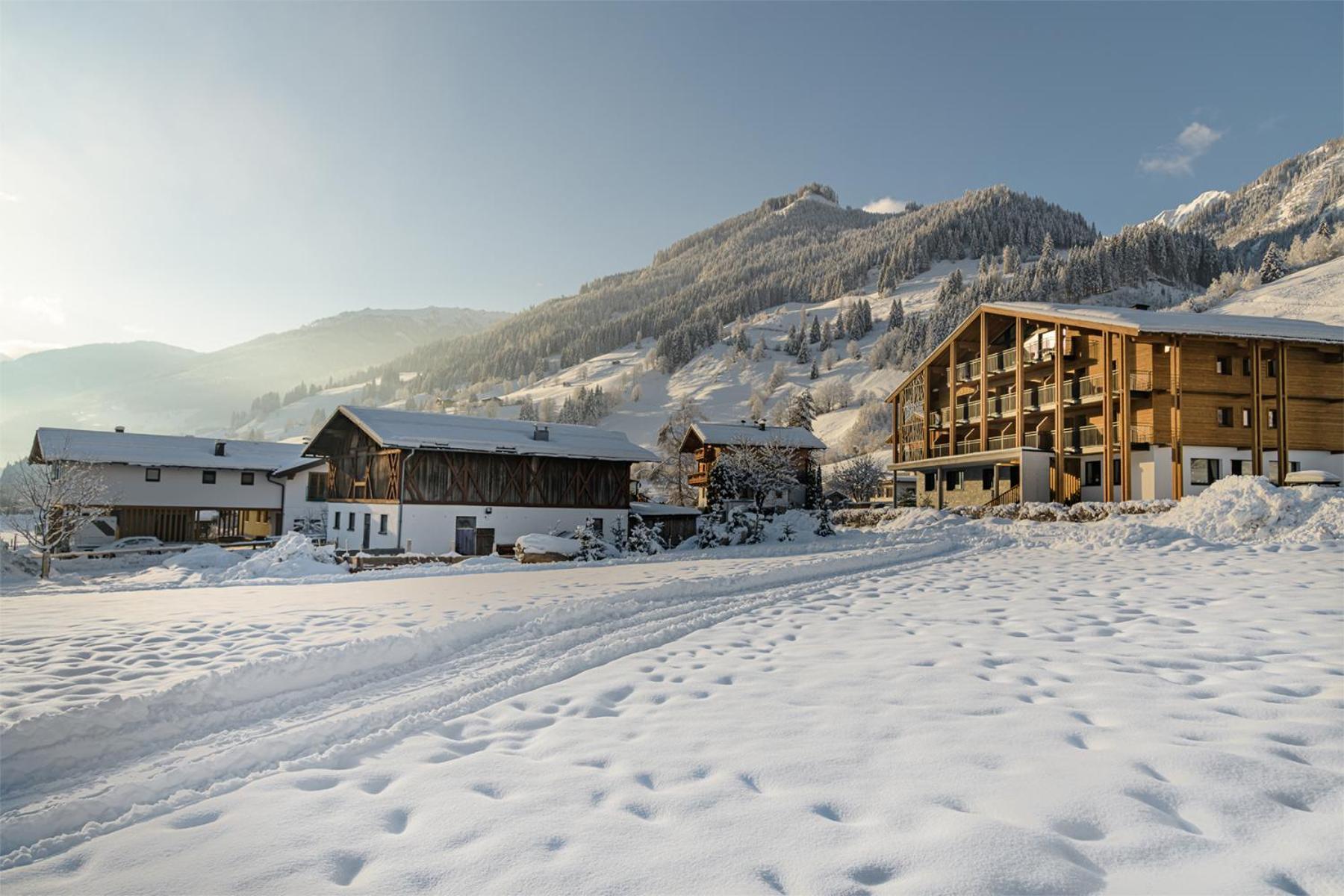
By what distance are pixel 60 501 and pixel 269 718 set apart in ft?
117

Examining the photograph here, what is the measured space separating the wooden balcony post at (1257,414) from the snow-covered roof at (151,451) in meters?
53.6

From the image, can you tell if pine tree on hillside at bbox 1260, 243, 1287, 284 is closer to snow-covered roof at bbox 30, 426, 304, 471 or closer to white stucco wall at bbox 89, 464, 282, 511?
snow-covered roof at bbox 30, 426, 304, 471

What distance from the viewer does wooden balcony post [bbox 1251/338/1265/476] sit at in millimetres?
32906

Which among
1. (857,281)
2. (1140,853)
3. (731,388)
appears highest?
(857,281)

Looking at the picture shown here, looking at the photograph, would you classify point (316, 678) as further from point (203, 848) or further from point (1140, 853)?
point (1140, 853)

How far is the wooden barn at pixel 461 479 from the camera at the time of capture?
3231 cm

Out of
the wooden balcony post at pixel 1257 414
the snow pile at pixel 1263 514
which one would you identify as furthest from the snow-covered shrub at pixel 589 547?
the wooden balcony post at pixel 1257 414

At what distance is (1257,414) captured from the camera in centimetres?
3291

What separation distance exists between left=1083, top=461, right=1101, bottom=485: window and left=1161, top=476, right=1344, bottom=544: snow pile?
15.0m

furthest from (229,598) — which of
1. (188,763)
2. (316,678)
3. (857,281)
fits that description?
(857,281)

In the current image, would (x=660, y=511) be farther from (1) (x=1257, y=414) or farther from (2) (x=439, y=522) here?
(1) (x=1257, y=414)

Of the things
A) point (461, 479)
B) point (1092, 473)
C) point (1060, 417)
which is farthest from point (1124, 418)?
point (461, 479)

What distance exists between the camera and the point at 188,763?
5.57 m

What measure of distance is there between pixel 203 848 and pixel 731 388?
11765 cm
